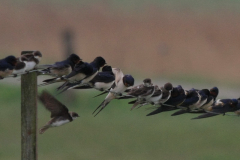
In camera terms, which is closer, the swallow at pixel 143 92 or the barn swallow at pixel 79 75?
the barn swallow at pixel 79 75

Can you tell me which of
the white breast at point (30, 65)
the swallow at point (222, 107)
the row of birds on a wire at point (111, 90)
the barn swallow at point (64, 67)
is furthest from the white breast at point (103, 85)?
the swallow at point (222, 107)

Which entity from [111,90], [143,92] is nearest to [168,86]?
[143,92]

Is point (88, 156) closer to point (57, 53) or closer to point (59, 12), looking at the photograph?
point (57, 53)

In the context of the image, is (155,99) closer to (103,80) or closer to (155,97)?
(155,97)

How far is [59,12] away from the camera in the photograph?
1036 inches

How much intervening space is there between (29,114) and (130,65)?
1648cm

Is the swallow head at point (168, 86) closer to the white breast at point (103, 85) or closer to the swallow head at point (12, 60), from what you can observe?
the white breast at point (103, 85)

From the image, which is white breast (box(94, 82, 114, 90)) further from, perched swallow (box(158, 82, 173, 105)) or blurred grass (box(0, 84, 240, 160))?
blurred grass (box(0, 84, 240, 160))

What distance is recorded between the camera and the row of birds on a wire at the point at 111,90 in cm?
527

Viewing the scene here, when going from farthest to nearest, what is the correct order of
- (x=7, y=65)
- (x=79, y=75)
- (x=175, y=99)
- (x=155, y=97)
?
(x=175, y=99)
(x=155, y=97)
(x=79, y=75)
(x=7, y=65)

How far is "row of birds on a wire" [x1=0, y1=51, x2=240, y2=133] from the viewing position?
527cm

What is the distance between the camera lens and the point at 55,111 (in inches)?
209

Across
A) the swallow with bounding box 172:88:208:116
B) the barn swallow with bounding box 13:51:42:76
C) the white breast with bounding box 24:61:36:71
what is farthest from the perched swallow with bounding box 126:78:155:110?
the white breast with bounding box 24:61:36:71

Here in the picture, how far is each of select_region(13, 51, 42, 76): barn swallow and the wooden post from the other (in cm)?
8
